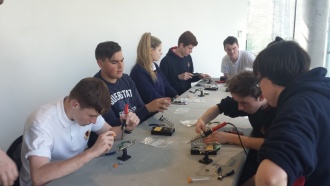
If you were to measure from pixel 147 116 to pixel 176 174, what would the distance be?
112 cm

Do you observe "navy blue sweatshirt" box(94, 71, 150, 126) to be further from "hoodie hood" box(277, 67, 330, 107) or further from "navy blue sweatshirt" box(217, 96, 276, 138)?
"hoodie hood" box(277, 67, 330, 107)

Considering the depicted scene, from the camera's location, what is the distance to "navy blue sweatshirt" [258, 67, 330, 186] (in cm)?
85

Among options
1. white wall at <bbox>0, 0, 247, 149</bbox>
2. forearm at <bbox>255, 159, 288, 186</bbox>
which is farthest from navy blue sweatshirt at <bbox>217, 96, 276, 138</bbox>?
white wall at <bbox>0, 0, 247, 149</bbox>

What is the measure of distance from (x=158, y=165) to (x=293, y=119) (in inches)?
30.6

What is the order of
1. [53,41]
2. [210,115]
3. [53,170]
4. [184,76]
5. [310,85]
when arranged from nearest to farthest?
[310,85], [53,170], [210,115], [53,41], [184,76]

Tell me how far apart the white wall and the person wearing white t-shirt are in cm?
98

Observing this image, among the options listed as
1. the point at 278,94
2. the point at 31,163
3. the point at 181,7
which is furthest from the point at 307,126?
the point at 181,7

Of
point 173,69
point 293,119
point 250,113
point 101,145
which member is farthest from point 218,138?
point 173,69

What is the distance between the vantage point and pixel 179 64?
4.07 meters

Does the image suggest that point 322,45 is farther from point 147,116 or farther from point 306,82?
point 306,82

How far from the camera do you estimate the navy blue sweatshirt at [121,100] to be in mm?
2172

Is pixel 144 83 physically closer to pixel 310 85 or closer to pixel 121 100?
pixel 121 100

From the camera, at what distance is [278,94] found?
1.18 meters

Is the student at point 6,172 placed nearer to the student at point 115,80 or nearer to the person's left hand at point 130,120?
the person's left hand at point 130,120
